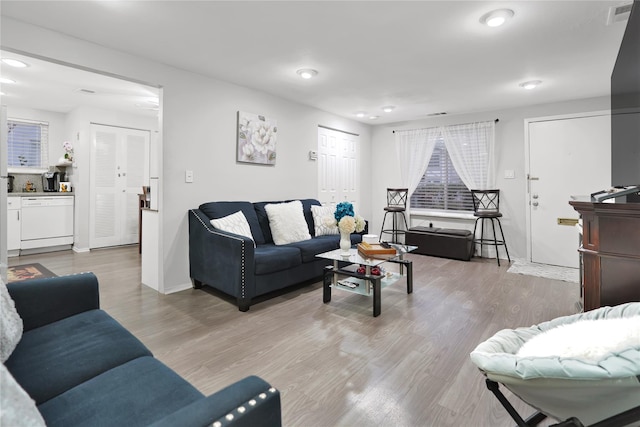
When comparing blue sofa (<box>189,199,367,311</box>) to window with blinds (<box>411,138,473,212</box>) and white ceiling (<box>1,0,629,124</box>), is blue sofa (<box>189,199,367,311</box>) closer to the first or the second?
white ceiling (<box>1,0,629,124</box>)

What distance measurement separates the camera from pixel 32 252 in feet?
17.0

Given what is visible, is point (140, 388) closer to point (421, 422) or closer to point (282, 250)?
point (421, 422)

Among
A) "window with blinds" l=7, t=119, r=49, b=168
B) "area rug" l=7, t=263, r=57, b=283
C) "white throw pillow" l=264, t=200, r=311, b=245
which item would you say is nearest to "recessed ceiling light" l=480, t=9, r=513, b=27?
"white throw pillow" l=264, t=200, r=311, b=245

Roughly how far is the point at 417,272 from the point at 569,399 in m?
3.20

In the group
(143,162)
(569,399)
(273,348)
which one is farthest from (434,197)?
(143,162)

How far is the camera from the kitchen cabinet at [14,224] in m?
4.89

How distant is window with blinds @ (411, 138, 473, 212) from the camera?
5488mm

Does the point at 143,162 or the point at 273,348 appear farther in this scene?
the point at 143,162

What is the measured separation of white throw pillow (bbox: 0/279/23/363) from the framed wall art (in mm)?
2777

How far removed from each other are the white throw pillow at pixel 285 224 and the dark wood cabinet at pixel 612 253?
2.58m

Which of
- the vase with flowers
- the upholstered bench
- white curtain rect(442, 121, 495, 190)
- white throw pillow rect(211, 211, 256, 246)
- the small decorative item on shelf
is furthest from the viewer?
the small decorative item on shelf

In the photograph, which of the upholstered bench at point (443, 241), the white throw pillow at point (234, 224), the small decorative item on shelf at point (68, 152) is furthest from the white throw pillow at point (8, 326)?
the small decorative item on shelf at point (68, 152)

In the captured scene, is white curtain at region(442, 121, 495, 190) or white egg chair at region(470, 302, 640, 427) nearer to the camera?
white egg chair at region(470, 302, 640, 427)

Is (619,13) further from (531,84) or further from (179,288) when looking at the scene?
(179,288)
